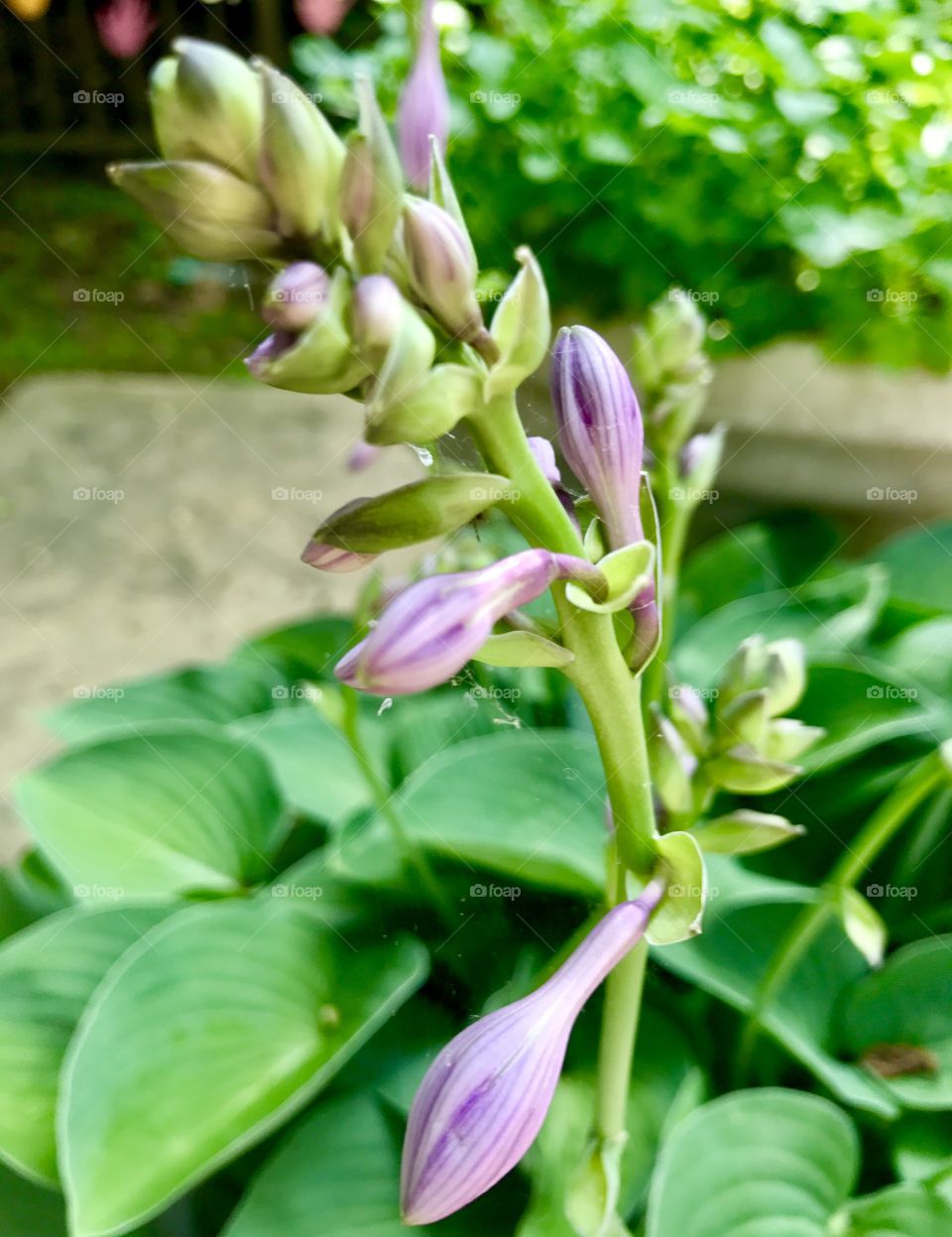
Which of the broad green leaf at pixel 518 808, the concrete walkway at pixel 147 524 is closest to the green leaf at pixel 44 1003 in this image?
the broad green leaf at pixel 518 808

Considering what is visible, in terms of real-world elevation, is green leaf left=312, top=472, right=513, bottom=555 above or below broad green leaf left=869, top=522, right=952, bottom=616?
above

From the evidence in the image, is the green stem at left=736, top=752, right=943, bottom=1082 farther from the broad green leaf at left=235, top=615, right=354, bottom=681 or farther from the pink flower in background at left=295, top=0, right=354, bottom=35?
the pink flower in background at left=295, top=0, right=354, bottom=35

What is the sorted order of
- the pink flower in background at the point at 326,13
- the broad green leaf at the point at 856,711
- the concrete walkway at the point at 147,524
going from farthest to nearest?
→ the pink flower in background at the point at 326,13
the concrete walkway at the point at 147,524
the broad green leaf at the point at 856,711

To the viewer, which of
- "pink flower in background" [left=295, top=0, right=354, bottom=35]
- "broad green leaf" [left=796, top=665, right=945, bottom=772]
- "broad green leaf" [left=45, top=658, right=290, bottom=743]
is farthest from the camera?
"pink flower in background" [left=295, top=0, right=354, bottom=35]

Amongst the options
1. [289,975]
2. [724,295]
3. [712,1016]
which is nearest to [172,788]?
[289,975]

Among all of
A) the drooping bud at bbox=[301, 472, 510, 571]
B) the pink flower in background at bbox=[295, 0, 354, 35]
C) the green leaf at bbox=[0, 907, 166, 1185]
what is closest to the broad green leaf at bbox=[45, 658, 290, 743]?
the green leaf at bbox=[0, 907, 166, 1185]

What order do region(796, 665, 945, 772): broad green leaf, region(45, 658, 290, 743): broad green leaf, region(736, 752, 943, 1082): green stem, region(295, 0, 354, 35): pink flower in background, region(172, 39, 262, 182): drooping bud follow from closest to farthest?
region(172, 39, 262, 182): drooping bud → region(736, 752, 943, 1082): green stem → region(796, 665, 945, 772): broad green leaf → region(45, 658, 290, 743): broad green leaf → region(295, 0, 354, 35): pink flower in background

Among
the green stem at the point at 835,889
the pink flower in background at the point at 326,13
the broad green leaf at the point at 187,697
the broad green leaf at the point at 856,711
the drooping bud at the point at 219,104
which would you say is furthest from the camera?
the pink flower in background at the point at 326,13

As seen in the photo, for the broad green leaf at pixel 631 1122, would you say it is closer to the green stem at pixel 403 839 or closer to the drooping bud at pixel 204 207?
the green stem at pixel 403 839
